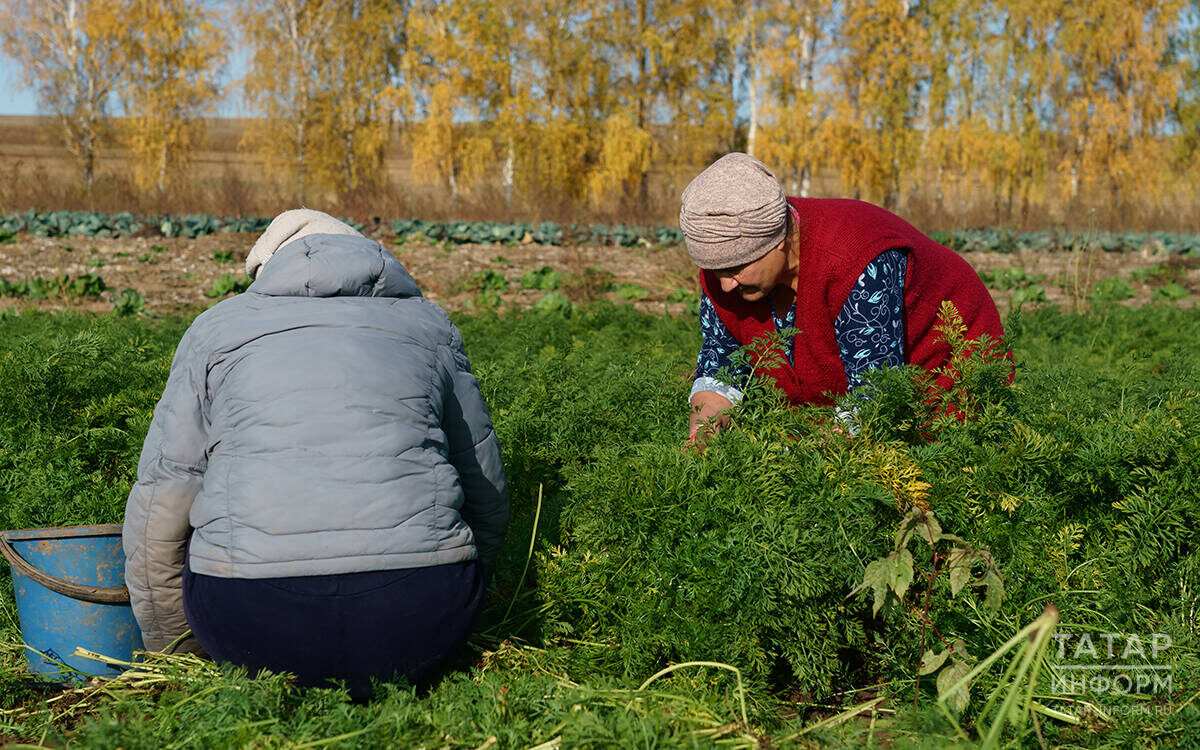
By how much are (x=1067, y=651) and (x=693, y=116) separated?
27733mm

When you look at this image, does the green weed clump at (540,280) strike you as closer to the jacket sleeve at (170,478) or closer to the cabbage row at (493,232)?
the cabbage row at (493,232)

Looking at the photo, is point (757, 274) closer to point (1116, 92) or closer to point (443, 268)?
point (443, 268)

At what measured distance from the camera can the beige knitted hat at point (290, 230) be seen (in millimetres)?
2766

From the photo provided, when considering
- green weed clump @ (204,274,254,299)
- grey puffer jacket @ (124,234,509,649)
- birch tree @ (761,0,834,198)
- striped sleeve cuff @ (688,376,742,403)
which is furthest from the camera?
birch tree @ (761,0,834,198)

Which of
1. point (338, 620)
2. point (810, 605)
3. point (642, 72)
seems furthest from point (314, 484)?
point (642, 72)

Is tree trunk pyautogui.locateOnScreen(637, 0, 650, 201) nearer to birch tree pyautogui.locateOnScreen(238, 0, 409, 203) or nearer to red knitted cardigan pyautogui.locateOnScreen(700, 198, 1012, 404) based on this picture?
birch tree pyautogui.locateOnScreen(238, 0, 409, 203)

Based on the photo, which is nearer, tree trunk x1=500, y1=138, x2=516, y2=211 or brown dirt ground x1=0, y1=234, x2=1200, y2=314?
brown dirt ground x1=0, y1=234, x2=1200, y2=314

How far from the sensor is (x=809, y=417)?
312 centimetres

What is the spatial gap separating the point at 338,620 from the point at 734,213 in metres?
1.60

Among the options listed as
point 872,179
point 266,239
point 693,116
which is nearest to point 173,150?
point 693,116

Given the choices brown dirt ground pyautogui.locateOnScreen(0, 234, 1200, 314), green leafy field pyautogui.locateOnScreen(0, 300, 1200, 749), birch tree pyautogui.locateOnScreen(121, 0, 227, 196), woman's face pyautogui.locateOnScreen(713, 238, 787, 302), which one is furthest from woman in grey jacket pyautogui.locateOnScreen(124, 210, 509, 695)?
birch tree pyautogui.locateOnScreen(121, 0, 227, 196)

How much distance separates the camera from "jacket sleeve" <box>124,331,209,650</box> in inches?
97.4

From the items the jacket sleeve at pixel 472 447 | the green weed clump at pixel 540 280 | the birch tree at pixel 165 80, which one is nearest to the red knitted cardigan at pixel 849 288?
the jacket sleeve at pixel 472 447

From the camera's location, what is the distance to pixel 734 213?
9.61 feet
